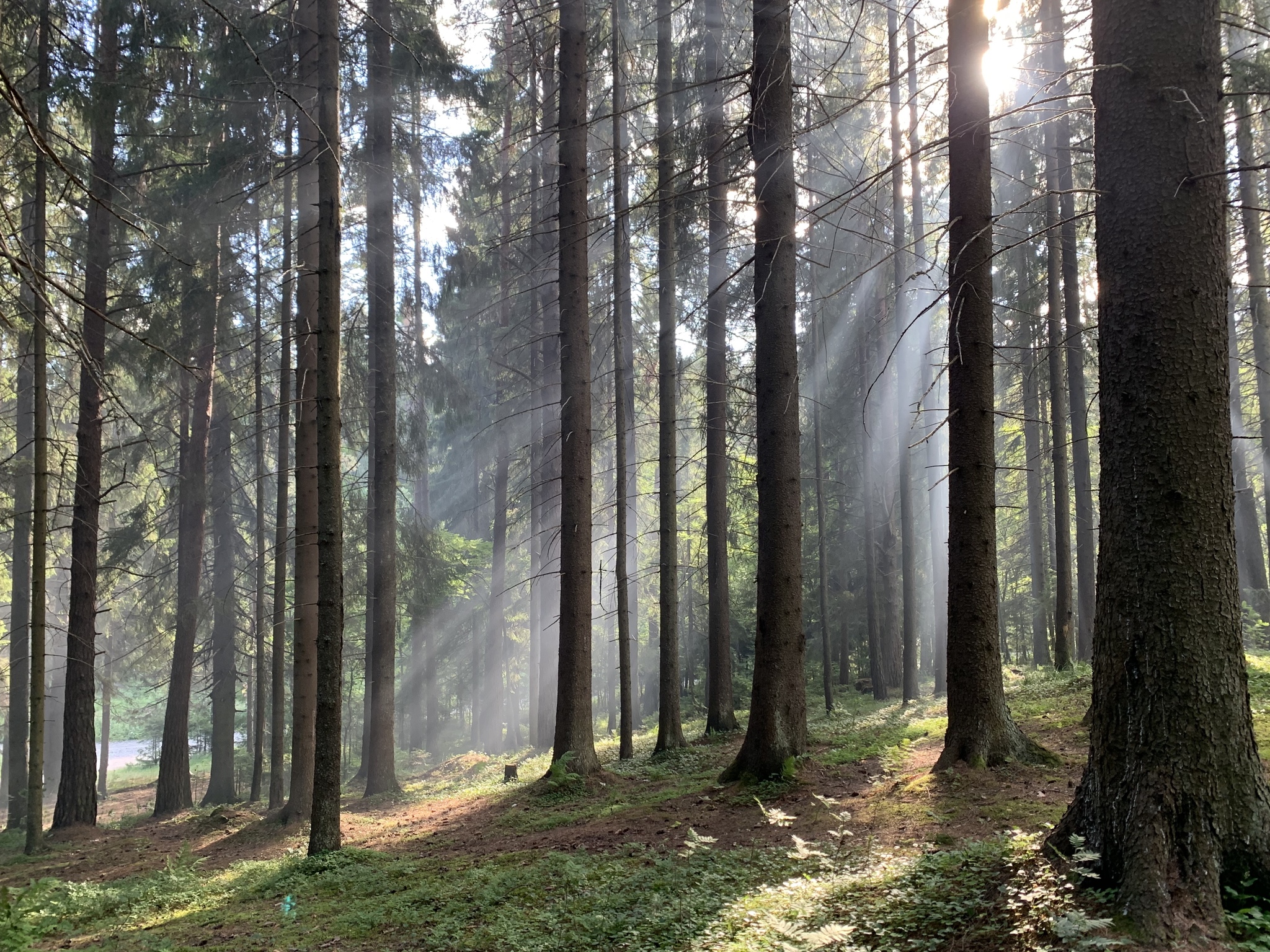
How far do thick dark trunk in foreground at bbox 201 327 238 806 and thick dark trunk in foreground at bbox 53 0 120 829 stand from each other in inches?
151

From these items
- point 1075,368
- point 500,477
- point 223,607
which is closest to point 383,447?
point 223,607

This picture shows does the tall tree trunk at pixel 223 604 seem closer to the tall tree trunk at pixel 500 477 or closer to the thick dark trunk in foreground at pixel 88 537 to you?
the thick dark trunk in foreground at pixel 88 537

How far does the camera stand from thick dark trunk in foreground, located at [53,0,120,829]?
12.1 meters

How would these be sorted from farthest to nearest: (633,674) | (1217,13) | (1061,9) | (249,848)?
(633,674)
(1061,9)
(249,848)
(1217,13)

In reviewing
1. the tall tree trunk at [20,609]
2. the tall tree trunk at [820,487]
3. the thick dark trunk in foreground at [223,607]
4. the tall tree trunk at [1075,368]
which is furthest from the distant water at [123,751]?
the tall tree trunk at [1075,368]

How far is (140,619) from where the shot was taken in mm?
20359

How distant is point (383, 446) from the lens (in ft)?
47.8

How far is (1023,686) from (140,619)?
20.9m

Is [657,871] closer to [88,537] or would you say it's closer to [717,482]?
[717,482]

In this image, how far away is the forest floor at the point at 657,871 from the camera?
3.93m

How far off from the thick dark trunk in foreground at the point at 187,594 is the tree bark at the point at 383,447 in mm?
3153

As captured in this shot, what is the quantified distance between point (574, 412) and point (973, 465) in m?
5.75

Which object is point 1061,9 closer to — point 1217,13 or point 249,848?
point 1217,13

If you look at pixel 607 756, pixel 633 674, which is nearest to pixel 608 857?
pixel 607 756
